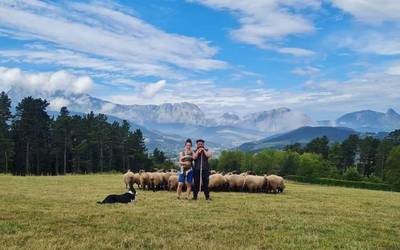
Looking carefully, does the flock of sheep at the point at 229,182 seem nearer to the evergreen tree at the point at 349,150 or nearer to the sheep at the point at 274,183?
the sheep at the point at 274,183

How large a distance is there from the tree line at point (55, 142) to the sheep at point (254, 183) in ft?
217

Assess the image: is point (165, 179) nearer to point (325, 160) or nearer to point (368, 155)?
point (325, 160)

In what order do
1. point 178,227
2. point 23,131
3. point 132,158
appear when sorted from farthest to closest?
point 132,158 < point 23,131 < point 178,227

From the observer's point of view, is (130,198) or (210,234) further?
(130,198)

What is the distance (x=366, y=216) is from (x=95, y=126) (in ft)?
322

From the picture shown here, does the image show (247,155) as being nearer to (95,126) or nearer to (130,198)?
(95,126)

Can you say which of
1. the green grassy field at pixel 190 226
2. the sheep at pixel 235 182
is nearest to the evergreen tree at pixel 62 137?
the sheep at pixel 235 182

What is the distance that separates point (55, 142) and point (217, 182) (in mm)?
78847

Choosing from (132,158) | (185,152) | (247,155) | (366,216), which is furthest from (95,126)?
(366,216)

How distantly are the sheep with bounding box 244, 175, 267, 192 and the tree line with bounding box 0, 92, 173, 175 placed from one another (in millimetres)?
66081

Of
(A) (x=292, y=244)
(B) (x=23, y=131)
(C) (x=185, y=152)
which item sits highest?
(B) (x=23, y=131)

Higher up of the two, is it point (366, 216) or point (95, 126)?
point (95, 126)

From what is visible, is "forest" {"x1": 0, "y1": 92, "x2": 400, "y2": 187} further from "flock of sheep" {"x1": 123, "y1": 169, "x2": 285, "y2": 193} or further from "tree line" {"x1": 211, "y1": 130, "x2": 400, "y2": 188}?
"flock of sheep" {"x1": 123, "y1": 169, "x2": 285, "y2": 193}

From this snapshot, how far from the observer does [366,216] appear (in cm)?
1670
